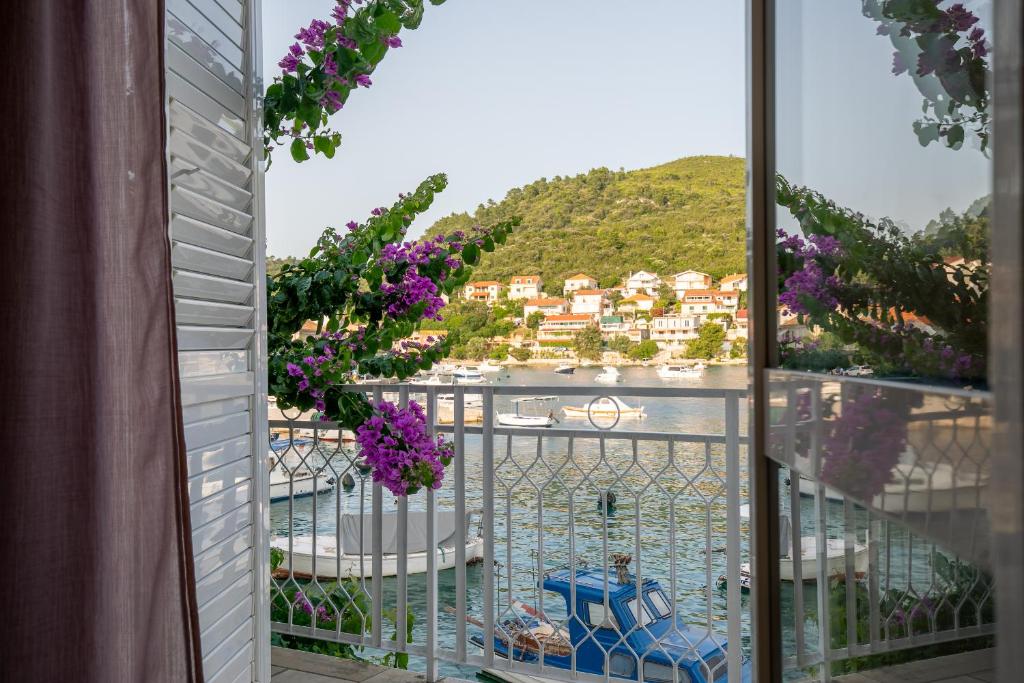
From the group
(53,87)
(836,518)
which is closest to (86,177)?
(53,87)

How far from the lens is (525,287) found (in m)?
7.64

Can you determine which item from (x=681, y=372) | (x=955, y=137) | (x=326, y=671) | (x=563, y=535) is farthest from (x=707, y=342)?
(x=955, y=137)

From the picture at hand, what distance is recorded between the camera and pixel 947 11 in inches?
16.4

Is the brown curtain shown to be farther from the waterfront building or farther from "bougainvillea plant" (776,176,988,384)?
the waterfront building

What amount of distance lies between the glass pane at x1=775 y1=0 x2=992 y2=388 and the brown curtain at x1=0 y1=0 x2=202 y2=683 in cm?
86

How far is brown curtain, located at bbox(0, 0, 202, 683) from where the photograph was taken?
801 mm

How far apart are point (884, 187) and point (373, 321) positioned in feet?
5.98

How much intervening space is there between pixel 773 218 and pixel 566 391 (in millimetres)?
1335

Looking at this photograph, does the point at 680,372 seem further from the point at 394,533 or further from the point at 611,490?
the point at 611,490

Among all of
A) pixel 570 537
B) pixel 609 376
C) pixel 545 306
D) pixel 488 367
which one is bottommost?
pixel 570 537

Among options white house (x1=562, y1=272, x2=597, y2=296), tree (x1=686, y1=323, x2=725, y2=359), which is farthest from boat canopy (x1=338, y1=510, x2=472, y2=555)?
white house (x1=562, y1=272, x2=597, y2=296)

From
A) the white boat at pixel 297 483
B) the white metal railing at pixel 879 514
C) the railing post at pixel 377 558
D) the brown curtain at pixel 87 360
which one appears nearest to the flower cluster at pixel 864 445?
the white metal railing at pixel 879 514

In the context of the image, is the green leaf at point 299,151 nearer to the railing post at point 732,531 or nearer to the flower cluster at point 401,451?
the flower cluster at point 401,451

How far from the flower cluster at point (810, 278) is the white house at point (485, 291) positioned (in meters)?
6.85
